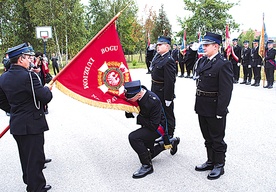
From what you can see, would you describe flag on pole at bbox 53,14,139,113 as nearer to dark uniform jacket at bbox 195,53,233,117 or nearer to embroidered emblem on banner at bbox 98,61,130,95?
embroidered emblem on banner at bbox 98,61,130,95

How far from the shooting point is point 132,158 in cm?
444

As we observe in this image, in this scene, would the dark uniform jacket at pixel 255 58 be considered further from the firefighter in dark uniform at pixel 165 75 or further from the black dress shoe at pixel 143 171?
the black dress shoe at pixel 143 171

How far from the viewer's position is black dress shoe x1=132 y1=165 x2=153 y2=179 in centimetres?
377

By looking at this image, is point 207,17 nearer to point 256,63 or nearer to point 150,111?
point 256,63

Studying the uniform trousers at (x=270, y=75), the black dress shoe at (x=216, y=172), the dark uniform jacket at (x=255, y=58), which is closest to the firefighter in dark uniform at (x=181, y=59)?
the dark uniform jacket at (x=255, y=58)

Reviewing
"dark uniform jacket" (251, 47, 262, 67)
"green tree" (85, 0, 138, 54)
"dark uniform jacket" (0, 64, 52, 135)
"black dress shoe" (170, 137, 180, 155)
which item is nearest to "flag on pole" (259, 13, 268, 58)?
"dark uniform jacket" (251, 47, 262, 67)

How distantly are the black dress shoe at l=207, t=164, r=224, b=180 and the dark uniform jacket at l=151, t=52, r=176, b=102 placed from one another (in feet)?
4.75

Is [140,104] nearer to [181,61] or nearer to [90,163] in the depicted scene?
[90,163]

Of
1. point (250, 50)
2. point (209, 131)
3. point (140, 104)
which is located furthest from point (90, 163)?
point (250, 50)

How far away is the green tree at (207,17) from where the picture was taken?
30.8 meters

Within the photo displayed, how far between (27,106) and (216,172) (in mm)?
2557

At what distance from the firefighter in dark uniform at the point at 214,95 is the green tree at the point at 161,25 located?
94.5 ft

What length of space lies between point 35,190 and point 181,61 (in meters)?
13.7

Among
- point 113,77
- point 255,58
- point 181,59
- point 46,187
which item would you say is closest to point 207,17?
point 181,59
